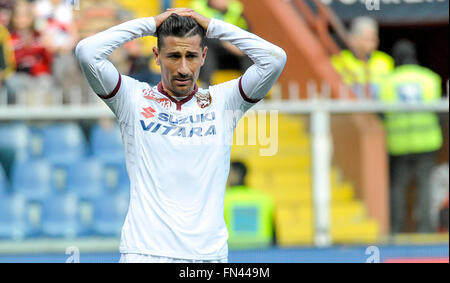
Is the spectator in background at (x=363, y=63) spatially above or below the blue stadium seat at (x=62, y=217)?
above

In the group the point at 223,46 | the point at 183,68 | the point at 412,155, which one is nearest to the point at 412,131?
the point at 412,155

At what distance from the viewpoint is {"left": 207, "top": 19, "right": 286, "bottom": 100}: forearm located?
496 centimetres

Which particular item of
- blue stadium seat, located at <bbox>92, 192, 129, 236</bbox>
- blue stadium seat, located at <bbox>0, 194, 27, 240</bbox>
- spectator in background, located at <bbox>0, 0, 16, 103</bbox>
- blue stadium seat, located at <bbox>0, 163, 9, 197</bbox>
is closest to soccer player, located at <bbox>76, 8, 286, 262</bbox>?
blue stadium seat, located at <bbox>92, 192, 129, 236</bbox>

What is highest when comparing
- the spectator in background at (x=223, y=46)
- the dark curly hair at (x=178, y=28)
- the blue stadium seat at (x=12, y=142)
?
the spectator in background at (x=223, y=46)

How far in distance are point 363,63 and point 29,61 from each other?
12.9 feet

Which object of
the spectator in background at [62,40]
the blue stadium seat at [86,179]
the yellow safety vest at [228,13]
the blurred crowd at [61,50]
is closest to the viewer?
the blue stadium seat at [86,179]

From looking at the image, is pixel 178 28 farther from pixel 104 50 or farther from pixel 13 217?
pixel 13 217

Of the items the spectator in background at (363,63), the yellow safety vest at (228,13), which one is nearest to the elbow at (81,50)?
the spectator in background at (363,63)

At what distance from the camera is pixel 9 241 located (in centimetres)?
891

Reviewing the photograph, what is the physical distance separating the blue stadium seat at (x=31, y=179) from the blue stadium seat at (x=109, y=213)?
0.56 metres

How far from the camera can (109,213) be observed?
922cm

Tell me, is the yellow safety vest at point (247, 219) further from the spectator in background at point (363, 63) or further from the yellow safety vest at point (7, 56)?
the yellow safety vest at point (7, 56)

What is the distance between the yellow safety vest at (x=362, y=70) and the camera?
33.0ft

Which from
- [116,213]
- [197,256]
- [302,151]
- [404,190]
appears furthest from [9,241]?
[197,256]
